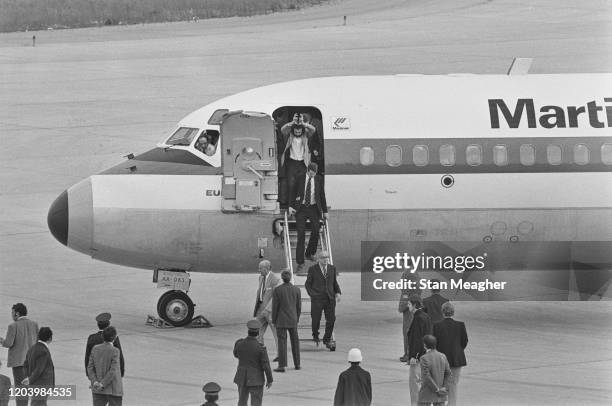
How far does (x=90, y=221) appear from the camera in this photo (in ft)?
87.6

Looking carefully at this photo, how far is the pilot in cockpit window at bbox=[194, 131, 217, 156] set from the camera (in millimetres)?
27141

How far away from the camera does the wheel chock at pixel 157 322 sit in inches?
1070

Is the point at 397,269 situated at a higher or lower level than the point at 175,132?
lower

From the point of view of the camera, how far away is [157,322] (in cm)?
2728

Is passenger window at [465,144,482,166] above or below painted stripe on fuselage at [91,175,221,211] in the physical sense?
above

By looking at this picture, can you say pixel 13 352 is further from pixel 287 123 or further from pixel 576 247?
pixel 576 247

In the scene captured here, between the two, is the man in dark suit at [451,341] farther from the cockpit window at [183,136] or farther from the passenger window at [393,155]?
the cockpit window at [183,136]

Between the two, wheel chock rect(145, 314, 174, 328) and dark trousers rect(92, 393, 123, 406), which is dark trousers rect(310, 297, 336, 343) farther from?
dark trousers rect(92, 393, 123, 406)

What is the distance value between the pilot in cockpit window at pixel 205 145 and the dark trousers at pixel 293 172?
134 cm

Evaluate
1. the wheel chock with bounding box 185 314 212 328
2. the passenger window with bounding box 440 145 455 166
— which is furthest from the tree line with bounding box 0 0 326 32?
the passenger window with bounding box 440 145 455 166

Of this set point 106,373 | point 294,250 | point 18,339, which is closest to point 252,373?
point 106,373

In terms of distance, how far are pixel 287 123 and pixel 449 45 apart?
40375 mm

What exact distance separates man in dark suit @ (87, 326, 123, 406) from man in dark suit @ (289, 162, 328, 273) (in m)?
6.84

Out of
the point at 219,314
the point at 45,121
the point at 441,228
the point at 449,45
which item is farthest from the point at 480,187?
the point at 449,45
